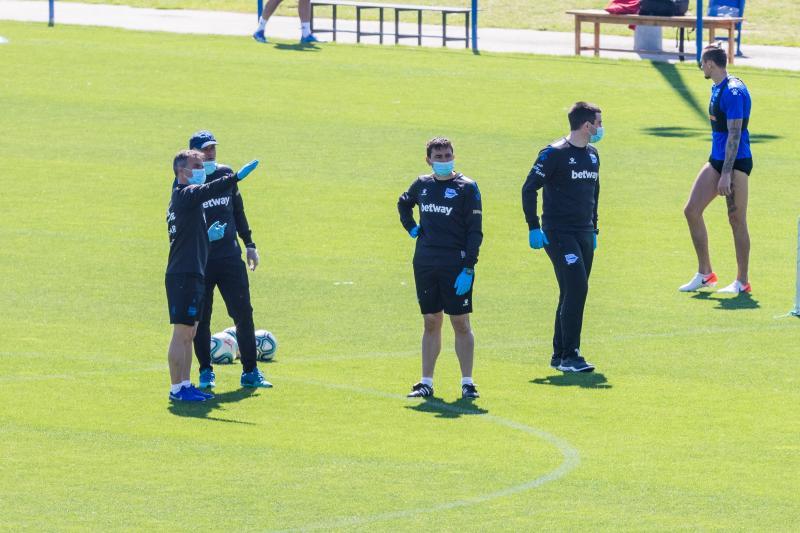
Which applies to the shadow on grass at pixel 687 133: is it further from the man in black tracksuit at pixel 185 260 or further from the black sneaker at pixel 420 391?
the man in black tracksuit at pixel 185 260

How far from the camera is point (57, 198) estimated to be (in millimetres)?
22625

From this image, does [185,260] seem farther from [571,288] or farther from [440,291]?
[571,288]

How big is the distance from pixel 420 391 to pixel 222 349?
2135 mm

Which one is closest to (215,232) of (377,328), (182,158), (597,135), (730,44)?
(182,158)

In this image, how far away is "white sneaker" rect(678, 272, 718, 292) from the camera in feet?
58.3

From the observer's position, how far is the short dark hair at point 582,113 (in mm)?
14141

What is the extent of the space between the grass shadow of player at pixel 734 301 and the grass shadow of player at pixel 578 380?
10.4 ft

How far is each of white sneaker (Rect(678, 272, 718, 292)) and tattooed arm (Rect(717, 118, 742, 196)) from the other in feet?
3.33

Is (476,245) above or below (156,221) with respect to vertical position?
above

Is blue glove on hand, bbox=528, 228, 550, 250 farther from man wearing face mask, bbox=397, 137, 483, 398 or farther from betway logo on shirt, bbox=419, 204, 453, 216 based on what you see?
betway logo on shirt, bbox=419, 204, 453, 216

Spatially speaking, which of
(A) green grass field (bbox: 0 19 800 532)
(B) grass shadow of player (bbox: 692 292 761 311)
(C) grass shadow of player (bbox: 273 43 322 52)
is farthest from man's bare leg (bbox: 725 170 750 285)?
(C) grass shadow of player (bbox: 273 43 322 52)

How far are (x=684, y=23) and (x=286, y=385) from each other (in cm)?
2047

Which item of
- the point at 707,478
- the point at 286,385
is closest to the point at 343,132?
the point at 286,385

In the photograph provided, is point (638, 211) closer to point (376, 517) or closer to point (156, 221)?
point (156, 221)
